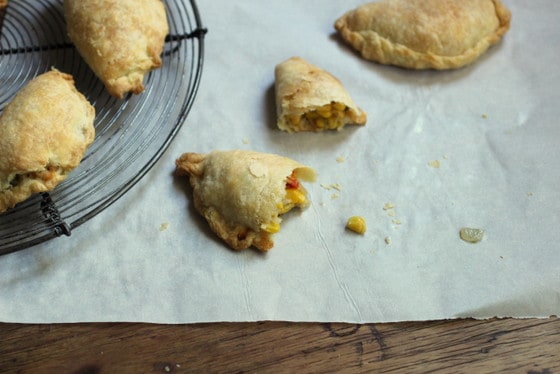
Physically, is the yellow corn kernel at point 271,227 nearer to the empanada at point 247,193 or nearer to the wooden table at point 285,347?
the empanada at point 247,193

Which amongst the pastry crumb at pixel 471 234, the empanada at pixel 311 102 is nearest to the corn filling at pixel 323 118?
the empanada at pixel 311 102

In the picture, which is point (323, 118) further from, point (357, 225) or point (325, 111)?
point (357, 225)

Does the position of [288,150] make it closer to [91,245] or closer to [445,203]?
[445,203]

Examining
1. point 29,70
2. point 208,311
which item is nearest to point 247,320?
point 208,311

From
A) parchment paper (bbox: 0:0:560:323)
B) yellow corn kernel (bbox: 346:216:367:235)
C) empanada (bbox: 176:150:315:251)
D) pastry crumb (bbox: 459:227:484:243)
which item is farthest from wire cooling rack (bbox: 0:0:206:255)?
pastry crumb (bbox: 459:227:484:243)

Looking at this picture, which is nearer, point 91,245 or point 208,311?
point 208,311
